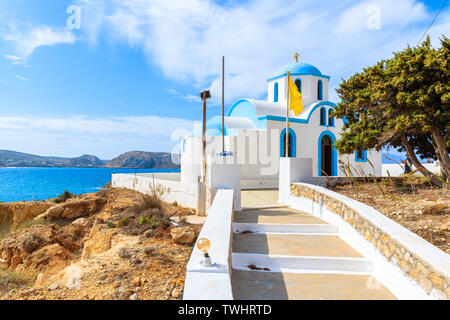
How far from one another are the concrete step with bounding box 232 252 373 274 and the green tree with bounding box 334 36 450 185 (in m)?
4.25

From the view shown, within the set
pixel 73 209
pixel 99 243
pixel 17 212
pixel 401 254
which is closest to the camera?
pixel 401 254

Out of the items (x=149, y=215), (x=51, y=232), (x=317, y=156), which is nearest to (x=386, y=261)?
(x=149, y=215)

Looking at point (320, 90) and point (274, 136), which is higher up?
point (320, 90)

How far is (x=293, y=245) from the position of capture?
4.70 m

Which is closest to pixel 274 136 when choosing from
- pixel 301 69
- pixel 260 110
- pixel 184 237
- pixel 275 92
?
pixel 260 110

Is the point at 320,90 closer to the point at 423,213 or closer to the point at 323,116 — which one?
the point at 323,116

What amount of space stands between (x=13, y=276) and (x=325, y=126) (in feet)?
50.7

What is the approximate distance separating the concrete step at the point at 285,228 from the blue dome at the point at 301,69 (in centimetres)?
1445

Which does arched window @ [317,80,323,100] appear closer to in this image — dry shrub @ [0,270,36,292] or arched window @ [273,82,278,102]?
arched window @ [273,82,278,102]

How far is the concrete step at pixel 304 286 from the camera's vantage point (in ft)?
10.6

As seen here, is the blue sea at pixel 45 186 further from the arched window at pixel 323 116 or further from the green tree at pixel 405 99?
the green tree at pixel 405 99

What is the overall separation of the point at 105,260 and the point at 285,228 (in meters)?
3.25

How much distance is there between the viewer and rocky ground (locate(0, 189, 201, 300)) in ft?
12.4

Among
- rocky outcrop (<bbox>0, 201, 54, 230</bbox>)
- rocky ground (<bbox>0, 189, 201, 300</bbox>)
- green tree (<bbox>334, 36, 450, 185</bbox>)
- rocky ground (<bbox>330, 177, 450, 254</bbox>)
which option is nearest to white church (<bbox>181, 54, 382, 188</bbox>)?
green tree (<bbox>334, 36, 450, 185</bbox>)
